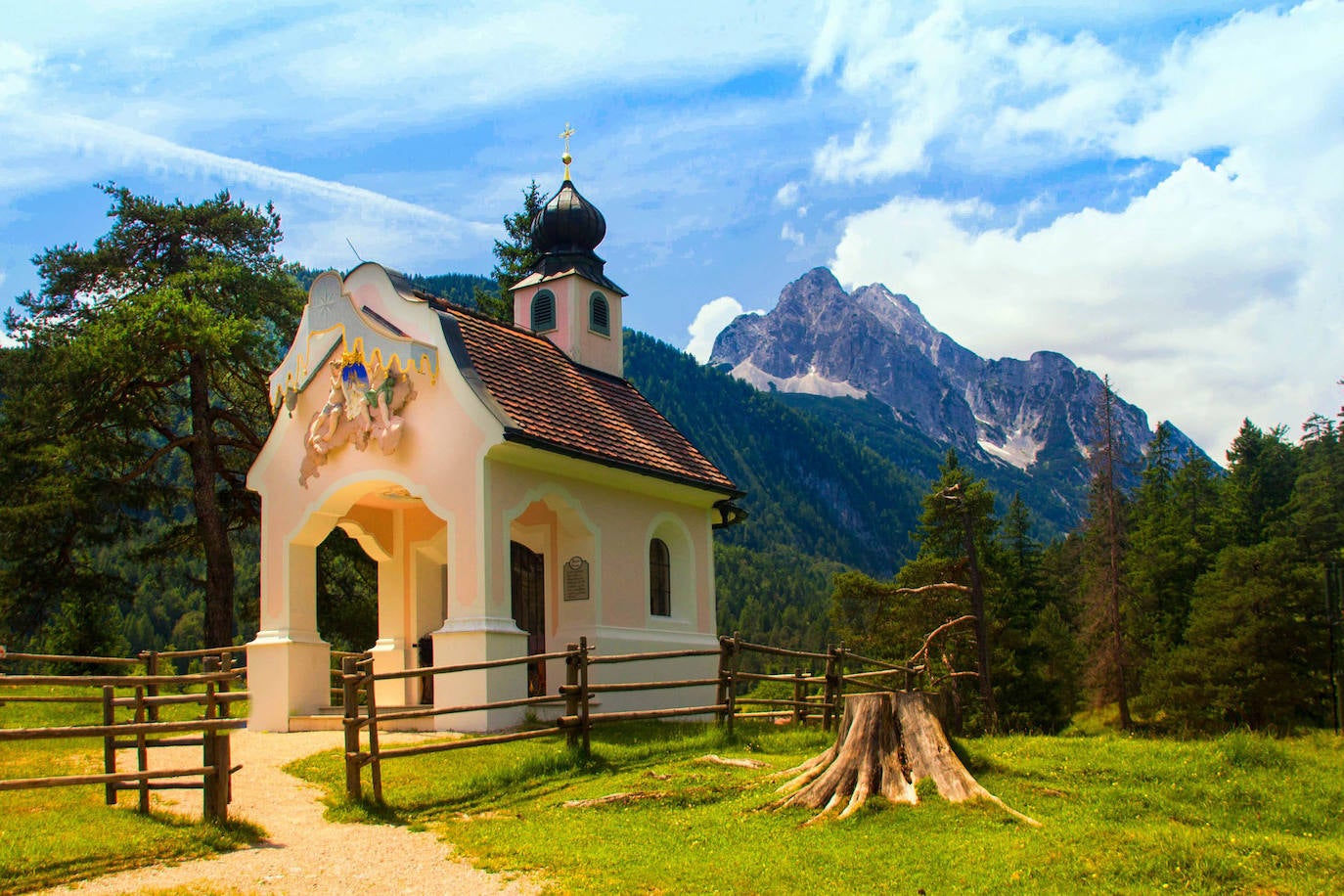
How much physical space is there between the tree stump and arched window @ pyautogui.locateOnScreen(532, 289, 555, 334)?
14455mm

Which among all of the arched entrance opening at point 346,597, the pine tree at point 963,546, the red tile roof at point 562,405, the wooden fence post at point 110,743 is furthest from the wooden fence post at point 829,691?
the arched entrance opening at point 346,597

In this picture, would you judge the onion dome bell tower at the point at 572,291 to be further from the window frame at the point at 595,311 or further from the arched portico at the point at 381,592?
the arched portico at the point at 381,592

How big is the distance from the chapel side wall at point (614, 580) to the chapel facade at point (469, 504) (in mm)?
37

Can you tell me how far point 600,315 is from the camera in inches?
950

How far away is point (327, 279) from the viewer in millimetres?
19359

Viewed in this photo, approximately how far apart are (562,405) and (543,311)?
4.67 metres

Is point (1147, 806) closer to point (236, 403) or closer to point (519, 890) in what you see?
point (519, 890)

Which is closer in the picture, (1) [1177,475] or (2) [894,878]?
(2) [894,878]

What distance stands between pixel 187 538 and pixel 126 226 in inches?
314

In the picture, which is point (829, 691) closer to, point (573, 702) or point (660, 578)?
point (660, 578)

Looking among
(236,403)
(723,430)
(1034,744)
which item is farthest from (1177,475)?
(723,430)

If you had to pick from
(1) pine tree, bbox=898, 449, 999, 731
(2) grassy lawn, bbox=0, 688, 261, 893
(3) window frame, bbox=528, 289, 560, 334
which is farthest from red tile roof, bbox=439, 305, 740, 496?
(1) pine tree, bbox=898, 449, 999, 731

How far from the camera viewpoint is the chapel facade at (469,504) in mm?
17125

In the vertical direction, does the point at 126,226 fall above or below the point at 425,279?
below
